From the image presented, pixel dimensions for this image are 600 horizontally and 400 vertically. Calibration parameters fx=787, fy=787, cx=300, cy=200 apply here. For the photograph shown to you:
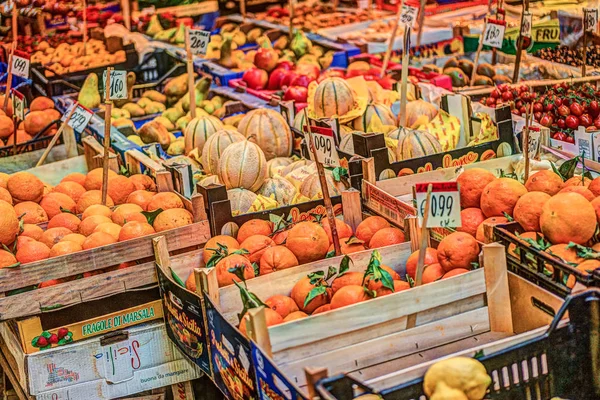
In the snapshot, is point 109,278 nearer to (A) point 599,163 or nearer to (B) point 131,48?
(A) point 599,163

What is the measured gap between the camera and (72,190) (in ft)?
12.7

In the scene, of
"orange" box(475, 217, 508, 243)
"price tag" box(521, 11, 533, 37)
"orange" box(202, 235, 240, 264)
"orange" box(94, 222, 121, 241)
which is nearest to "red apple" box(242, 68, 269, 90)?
"price tag" box(521, 11, 533, 37)

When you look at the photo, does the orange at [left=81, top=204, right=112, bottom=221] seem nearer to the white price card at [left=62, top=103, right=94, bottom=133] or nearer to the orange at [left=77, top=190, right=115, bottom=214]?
the orange at [left=77, top=190, right=115, bottom=214]

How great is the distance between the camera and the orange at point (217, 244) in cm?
312

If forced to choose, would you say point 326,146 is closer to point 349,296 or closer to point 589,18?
point 349,296

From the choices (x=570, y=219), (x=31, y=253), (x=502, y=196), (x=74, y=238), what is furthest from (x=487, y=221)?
(x=31, y=253)

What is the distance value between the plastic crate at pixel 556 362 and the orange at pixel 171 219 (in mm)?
1486

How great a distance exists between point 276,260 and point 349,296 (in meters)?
0.46

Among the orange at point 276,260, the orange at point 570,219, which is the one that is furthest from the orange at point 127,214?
the orange at point 570,219

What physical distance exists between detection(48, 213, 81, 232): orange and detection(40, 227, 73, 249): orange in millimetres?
75

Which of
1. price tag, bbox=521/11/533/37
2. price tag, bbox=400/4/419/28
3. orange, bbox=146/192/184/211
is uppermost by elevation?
price tag, bbox=400/4/419/28

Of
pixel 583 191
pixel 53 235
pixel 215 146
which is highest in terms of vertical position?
pixel 583 191

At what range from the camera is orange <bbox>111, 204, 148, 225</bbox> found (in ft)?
11.3

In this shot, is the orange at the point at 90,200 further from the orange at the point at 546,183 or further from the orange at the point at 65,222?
the orange at the point at 546,183
